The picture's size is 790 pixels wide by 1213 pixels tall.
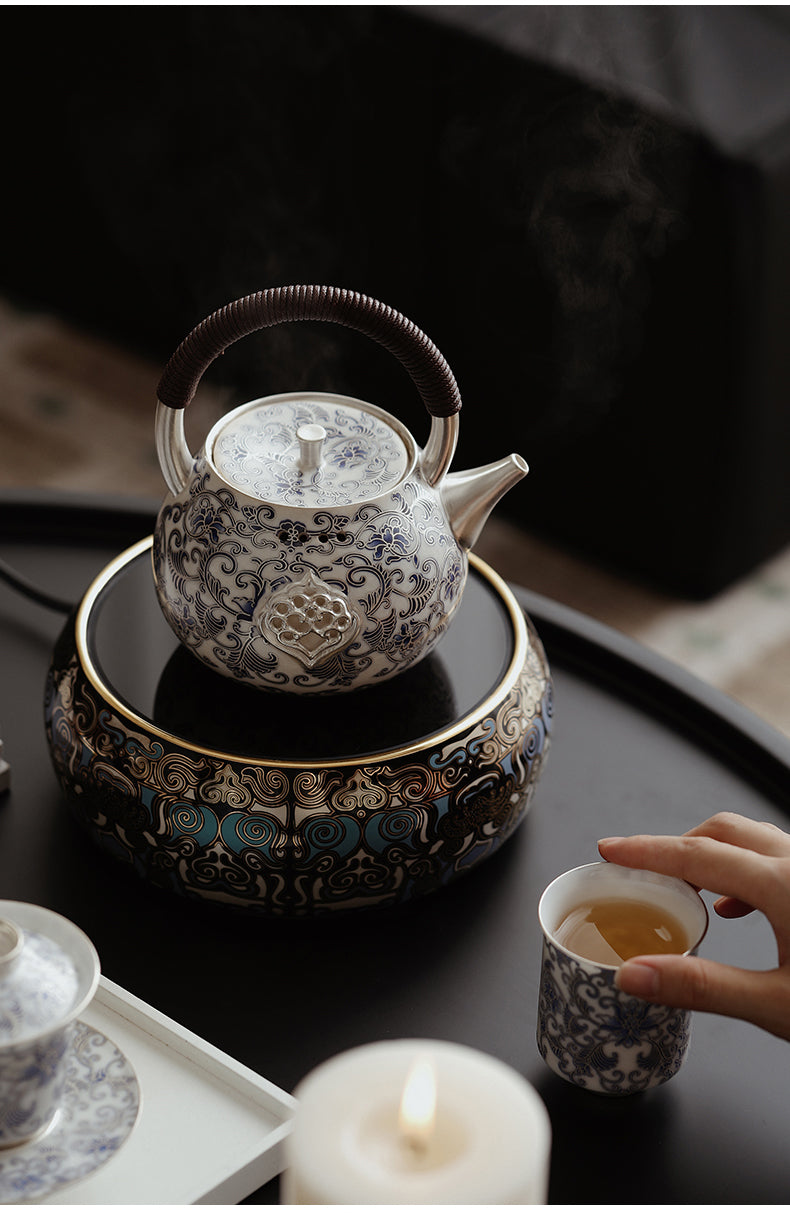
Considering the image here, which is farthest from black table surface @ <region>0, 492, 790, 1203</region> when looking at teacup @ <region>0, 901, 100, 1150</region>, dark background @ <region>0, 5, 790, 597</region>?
dark background @ <region>0, 5, 790, 597</region>

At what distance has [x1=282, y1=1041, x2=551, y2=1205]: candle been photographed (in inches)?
15.0

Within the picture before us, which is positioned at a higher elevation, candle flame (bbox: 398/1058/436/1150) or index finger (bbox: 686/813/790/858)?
candle flame (bbox: 398/1058/436/1150)

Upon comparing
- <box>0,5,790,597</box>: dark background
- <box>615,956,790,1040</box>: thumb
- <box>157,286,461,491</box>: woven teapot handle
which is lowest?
<box>0,5,790,597</box>: dark background

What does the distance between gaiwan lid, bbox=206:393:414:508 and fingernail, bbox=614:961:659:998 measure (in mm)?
289

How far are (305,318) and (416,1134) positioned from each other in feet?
1.56

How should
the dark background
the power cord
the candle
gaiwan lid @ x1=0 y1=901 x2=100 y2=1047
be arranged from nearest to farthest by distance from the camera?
the candle
gaiwan lid @ x1=0 y1=901 x2=100 y2=1047
the power cord
the dark background

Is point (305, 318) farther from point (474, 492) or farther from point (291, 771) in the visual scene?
point (291, 771)

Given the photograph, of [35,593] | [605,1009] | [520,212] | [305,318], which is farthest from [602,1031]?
[520,212]

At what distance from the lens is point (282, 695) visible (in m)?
0.79

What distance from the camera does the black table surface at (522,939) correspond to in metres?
0.67

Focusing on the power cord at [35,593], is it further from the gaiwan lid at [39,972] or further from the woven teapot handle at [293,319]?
the gaiwan lid at [39,972]

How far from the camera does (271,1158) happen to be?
0.63m

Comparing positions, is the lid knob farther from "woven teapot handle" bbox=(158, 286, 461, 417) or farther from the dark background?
the dark background

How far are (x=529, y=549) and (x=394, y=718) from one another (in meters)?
1.19
